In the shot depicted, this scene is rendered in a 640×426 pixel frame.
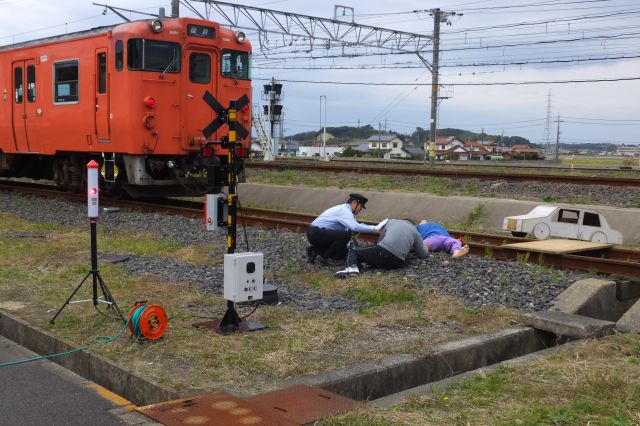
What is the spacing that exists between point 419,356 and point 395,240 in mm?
3252

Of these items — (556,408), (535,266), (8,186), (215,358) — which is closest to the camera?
(556,408)

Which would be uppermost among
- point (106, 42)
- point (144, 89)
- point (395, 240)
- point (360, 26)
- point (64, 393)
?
point (360, 26)

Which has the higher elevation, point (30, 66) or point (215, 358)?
point (30, 66)

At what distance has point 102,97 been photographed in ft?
46.6

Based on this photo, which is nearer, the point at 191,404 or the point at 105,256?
the point at 191,404

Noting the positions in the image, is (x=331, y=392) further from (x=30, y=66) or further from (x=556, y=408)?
(x=30, y=66)

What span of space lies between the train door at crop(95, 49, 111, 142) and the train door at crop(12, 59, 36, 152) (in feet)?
10.1

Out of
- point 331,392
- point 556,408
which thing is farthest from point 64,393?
point 556,408

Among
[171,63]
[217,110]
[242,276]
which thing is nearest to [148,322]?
[242,276]

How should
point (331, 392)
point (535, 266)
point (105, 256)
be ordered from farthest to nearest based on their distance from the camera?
point (105, 256)
point (535, 266)
point (331, 392)

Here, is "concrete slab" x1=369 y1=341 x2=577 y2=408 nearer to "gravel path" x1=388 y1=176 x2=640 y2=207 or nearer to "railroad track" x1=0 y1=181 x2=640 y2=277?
"railroad track" x1=0 y1=181 x2=640 y2=277

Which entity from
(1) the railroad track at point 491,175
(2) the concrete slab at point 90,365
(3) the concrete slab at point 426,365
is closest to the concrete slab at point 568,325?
(3) the concrete slab at point 426,365

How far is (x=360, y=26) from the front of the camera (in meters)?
29.9

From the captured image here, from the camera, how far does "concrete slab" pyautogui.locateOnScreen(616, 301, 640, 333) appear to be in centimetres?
638
